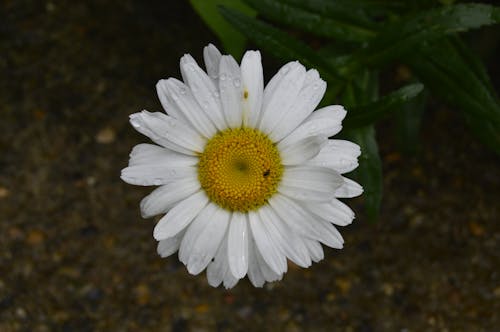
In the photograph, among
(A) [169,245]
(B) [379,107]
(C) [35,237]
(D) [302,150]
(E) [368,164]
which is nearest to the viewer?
(D) [302,150]

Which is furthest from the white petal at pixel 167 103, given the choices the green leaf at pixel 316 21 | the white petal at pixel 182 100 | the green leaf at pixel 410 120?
the green leaf at pixel 410 120

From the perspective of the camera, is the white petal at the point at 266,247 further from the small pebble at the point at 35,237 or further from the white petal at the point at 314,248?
the small pebble at the point at 35,237

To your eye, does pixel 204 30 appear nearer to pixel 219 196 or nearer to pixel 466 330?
pixel 219 196

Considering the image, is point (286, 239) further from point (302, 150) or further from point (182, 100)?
point (182, 100)

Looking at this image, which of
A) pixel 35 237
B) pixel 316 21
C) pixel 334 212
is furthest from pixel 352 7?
pixel 35 237

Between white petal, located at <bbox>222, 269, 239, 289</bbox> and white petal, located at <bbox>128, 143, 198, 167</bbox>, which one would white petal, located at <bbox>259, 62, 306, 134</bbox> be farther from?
white petal, located at <bbox>222, 269, 239, 289</bbox>
